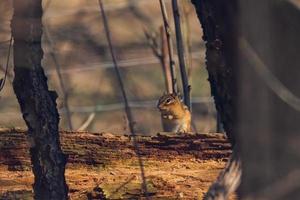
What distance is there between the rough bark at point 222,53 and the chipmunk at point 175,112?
7.98 ft

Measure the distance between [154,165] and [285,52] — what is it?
6.17 ft

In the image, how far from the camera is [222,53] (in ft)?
7.62

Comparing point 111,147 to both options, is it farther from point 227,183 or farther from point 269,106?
point 269,106

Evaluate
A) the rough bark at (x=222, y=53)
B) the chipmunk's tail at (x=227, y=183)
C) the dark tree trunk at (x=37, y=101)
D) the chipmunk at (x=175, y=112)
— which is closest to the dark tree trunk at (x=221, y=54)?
the rough bark at (x=222, y=53)

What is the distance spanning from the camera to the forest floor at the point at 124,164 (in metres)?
3.13

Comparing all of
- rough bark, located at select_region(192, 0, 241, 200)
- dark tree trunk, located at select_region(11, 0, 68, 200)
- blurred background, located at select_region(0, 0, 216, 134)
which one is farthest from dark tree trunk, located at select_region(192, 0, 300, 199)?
blurred background, located at select_region(0, 0, 216, 134)

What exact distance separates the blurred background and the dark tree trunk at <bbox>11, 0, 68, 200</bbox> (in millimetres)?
3873

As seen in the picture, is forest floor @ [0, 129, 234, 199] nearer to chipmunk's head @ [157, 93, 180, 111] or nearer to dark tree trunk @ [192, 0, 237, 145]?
dark tree trunk @ [192, 0, 237, 145]

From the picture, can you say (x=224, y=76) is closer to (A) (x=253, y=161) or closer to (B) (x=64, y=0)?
(A) (x=253, y=161)

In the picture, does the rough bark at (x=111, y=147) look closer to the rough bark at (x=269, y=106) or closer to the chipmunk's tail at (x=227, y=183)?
the chipmunk's tail at (x=227, y=183)

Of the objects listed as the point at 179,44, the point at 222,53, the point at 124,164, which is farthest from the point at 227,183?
the point at 179,44

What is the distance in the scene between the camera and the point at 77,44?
7.56 meters

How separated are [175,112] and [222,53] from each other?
2.77 meters

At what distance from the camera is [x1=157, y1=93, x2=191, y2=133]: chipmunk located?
497cm
